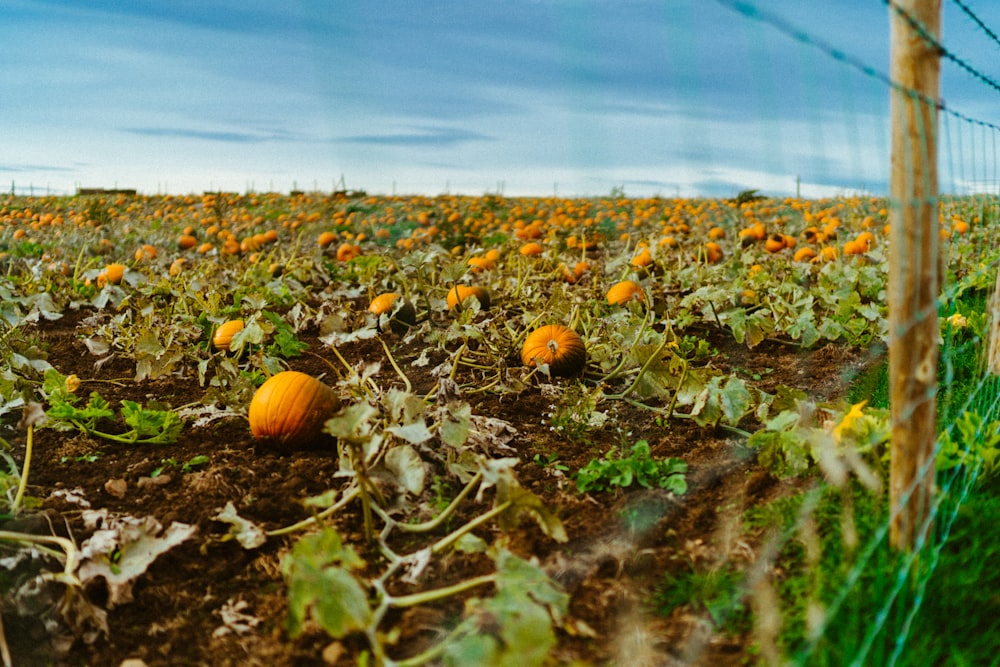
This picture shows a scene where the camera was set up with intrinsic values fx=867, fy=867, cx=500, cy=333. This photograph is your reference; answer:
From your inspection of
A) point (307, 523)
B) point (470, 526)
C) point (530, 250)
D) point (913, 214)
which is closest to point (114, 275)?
point (530, 250)

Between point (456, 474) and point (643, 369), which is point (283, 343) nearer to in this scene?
point (643, 369)

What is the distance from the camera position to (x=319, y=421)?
137 inches

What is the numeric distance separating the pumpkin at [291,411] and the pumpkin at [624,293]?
2438mm

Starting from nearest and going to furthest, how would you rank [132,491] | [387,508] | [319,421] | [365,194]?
[387,508]
[132,491]
[319,421]
[365,194]

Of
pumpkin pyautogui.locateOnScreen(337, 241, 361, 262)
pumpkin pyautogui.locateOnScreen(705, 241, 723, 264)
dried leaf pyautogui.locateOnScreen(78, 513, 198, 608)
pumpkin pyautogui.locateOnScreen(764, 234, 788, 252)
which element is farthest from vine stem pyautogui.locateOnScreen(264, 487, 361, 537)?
pumpkin pyautogui.locateOnScreen(764, 234, 788, 252)

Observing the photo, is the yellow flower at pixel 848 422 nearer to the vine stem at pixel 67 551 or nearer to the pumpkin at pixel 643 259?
the vine stem at pixel 67 551

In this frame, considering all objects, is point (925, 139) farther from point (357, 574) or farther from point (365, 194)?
point (365, 194)

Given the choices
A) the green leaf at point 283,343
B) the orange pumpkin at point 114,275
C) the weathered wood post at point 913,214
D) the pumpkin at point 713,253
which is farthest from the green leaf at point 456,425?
the pumpkin at point 713,253

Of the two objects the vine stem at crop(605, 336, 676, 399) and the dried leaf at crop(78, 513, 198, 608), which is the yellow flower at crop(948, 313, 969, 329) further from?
the dried leaf at crop(78, 513, 198, 608)

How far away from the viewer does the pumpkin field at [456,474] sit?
2225mm

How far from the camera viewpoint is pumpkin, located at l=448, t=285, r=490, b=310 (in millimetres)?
5223

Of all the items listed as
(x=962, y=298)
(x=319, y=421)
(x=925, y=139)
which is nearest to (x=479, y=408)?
(x=319, y=421)

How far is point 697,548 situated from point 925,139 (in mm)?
1319

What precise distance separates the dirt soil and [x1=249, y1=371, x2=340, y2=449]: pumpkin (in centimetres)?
9
